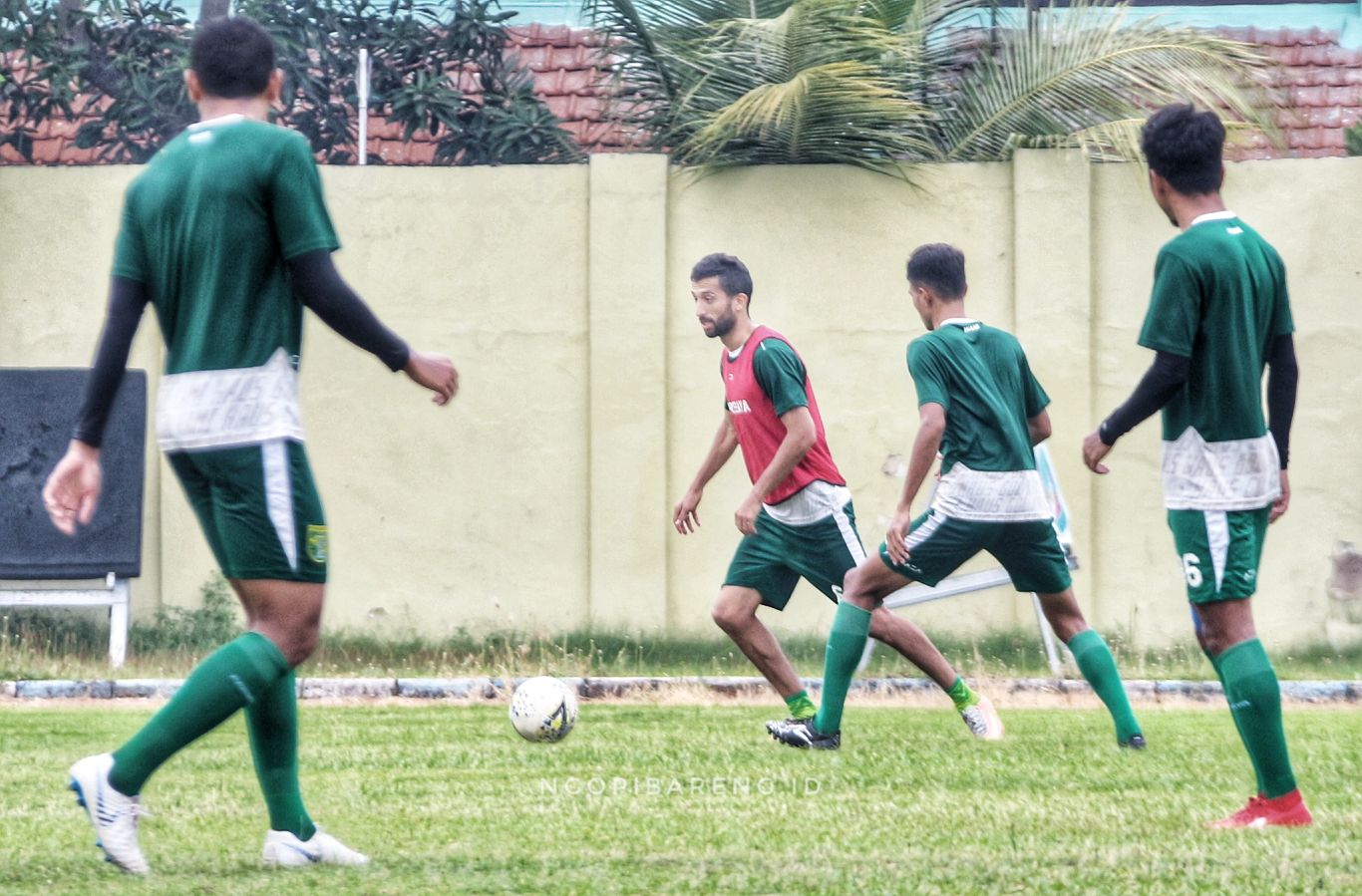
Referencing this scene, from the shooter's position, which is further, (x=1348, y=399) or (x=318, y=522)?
(x=1348, y=399)

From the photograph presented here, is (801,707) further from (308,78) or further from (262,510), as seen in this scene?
(308,78)

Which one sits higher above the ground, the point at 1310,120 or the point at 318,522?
the point at 1310,120

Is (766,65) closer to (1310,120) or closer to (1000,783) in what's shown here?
(1310,120)

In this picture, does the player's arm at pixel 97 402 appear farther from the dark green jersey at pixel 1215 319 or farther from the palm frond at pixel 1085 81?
the palm frond at pixel 1085 81

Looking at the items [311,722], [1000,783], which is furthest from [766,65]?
[1000,783]

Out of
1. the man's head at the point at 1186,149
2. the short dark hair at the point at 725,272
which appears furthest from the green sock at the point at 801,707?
the man's head at the point at 1186,149

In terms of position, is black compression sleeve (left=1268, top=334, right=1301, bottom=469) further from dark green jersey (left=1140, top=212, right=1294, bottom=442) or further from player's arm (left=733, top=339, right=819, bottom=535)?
player's arm (left=733, top=339, right=819, bottom=535)

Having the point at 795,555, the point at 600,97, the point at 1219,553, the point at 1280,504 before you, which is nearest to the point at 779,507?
the point at 795,555

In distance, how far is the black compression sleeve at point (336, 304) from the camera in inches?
170

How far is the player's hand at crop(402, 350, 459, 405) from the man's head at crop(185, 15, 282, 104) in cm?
74

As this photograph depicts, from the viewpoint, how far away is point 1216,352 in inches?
199

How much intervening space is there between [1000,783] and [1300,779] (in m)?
1.00

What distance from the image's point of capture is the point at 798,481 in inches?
297

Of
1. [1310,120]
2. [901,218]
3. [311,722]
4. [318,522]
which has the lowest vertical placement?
[311,722]
